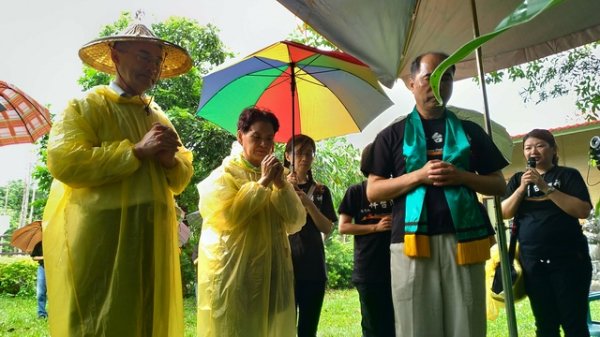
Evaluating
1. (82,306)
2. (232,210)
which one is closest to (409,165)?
(232,210)

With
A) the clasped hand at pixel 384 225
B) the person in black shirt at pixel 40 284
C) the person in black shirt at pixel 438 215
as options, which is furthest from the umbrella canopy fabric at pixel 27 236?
the person in black shirt at pixel 438 215

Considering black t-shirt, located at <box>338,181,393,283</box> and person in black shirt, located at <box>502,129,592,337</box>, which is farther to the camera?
black t-shirt, located at <box>338,181,393,283</box>

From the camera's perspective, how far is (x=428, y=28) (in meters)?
2.62

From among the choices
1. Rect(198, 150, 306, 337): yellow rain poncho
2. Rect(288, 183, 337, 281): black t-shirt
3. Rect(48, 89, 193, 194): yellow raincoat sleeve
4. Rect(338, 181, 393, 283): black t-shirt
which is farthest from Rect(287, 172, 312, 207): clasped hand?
Rect(48, 89, 193, 194): yellow raincoat sleeve

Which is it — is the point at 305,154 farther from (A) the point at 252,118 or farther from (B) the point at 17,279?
(B) the point at 17,279

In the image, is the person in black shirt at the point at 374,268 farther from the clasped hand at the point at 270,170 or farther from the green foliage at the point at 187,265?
the green foliage at the point at 187,265

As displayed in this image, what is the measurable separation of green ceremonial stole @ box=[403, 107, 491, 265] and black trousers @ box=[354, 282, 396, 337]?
1095 mm

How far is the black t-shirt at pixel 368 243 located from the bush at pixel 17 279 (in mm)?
8840

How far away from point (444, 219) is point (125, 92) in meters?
1.48

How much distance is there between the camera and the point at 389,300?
2832 millimetres

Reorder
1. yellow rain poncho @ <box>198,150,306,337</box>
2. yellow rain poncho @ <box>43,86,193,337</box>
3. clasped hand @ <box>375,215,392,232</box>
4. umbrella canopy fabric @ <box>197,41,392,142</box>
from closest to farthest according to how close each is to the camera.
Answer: yellow rain poncho @ <box>43,86,193,337</box>
yellow rain poncho @ <box>198,150,306,337</box>
clasped hand @ <box>375,215,392,232</box>
umbrella canopy fabric @ <box>197,41,392,142</box>

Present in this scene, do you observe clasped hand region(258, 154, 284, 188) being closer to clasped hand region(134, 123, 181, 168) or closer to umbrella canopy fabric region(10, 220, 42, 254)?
clasped hand region(134, 123, 181, 168)

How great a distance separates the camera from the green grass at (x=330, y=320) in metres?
4.96

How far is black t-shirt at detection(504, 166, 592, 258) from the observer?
276 centimetres
